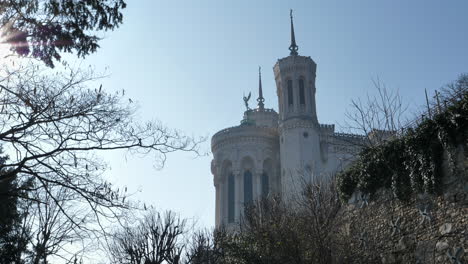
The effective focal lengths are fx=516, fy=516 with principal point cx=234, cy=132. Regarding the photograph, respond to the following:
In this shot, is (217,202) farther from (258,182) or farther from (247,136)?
(247,136)

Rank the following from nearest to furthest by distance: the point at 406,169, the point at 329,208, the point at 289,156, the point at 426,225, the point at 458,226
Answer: the point at 458,226 < the point at 426,225 < the point at 406,169 < the point at 329,208 < the point at 289,156

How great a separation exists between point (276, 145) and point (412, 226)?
29.7 m

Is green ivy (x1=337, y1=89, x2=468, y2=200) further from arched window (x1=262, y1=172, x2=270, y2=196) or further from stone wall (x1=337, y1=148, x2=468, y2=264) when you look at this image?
arched window (x1=262, y1=172, x2=270, y2=196)

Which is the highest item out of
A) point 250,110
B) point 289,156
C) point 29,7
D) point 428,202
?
point 250,110

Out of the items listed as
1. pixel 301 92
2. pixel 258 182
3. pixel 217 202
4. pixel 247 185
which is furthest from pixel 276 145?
pixel 217 202

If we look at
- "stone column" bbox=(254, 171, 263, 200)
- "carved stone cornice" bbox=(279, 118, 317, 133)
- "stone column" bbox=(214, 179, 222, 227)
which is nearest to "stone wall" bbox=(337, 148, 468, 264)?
"carved stone cornice" bbox=(279, 118, 317, 133)

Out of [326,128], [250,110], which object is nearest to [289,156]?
[326,128]

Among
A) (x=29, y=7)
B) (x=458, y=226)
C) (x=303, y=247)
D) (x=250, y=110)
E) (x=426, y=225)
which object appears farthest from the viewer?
(x=250, y=110)

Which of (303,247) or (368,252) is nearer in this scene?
(368,252)

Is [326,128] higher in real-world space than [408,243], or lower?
higher

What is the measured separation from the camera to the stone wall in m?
9.30

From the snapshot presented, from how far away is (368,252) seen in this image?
462 inches

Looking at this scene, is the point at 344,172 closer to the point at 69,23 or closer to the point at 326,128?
the point at 69,23

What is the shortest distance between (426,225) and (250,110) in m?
38.8
